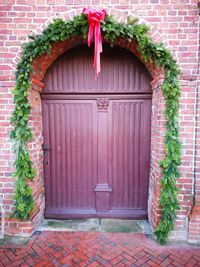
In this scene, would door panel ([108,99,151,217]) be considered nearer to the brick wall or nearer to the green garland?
the brick wall

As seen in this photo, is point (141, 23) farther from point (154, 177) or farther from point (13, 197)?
point (13, 197)

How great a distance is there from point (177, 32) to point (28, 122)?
2.33 metres

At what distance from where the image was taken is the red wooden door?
2.68 meters

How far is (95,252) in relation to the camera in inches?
86.0

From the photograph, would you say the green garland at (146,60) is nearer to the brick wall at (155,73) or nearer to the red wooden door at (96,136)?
the brick wall at (155,73)

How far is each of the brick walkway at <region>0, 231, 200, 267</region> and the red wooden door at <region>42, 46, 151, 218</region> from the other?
49cm

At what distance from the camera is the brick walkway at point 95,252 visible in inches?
80.5

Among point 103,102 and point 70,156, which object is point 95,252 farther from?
point 103,102

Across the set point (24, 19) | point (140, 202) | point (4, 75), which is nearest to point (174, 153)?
point (140, 202)

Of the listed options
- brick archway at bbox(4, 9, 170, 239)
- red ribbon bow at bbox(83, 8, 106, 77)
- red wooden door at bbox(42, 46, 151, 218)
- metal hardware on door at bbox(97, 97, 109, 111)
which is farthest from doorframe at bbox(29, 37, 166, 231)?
metal hardware on door at bbox(97, 97, 109, 111)

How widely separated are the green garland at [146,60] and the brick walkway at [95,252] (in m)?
0.25

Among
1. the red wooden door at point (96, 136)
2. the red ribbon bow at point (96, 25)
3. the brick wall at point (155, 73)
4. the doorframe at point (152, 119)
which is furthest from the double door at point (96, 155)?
the red ribbon bow at point (96, 25)

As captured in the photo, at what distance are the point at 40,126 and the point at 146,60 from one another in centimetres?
184

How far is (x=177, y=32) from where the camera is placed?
221 cm
